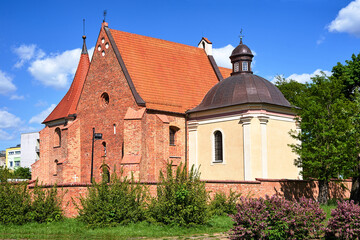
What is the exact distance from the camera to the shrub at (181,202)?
17.5 metres

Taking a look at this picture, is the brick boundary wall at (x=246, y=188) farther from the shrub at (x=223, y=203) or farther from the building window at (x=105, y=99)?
the building window at (x=105, y=99)

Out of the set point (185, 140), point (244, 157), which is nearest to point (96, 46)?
point (185, 140)

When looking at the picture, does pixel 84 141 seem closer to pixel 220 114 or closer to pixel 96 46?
pixel 96 46

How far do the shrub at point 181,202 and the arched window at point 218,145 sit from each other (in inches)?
457

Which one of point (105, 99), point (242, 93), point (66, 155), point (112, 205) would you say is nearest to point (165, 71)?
point (105, 99)

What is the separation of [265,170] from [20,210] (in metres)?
14.3

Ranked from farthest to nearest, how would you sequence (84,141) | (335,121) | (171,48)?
1. (171,48)
2. (84,141)
3. (335,121)

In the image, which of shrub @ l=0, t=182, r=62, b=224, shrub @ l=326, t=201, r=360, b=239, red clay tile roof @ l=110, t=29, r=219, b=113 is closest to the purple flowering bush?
shrub @ l=326, t=201, r=360, b=239

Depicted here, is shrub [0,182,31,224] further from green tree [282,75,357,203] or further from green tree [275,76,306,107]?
green tree [275,76,306,107]

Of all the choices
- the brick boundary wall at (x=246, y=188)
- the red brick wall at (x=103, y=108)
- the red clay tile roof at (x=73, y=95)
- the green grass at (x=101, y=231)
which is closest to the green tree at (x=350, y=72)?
the brick boundary wall at (x=246, y=188)

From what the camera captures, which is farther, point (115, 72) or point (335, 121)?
point (115, 72)

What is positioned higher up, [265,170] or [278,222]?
[265,170]

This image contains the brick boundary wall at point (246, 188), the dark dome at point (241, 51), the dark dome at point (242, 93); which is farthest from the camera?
the dark dome at point (241, 51)

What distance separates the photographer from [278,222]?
43.5ft
